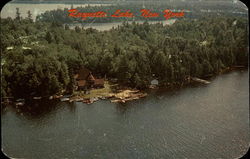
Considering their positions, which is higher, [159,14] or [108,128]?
[159,14]

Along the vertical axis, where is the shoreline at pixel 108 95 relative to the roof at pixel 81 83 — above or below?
below

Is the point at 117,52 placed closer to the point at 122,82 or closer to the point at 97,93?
the point at 122,82

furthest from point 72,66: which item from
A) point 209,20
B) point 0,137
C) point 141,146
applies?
point 209,20

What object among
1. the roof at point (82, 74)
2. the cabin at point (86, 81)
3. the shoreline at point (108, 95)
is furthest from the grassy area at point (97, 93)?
the roof at point (82, 74)

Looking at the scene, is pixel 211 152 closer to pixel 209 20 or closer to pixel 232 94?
pixel 232 94

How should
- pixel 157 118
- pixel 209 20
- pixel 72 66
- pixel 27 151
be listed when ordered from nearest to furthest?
pixel 27 151
pixel 157 118
pixel 72 66
pixel 209 20

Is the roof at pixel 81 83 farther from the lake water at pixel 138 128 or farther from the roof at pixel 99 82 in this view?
the lake water at pixel 138 128

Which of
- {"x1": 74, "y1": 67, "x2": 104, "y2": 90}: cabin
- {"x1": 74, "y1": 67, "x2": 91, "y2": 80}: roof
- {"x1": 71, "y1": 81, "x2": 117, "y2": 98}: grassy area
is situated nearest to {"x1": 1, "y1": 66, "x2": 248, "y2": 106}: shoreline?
{"x1": 71, "y1": 81, "x2": 117, "y2": 98}: grassy area

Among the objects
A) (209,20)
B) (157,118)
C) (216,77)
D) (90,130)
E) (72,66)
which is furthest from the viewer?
(209,20)
